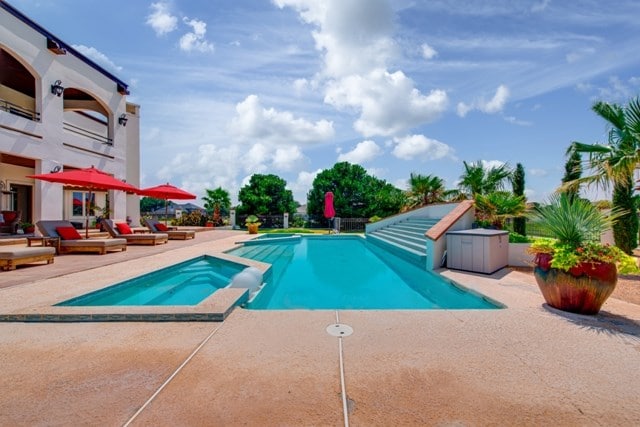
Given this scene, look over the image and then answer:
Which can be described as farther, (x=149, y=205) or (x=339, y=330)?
(x=149, y=205)

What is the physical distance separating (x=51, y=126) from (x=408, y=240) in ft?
50.9

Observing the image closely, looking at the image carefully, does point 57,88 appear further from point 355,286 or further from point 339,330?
point 339,330

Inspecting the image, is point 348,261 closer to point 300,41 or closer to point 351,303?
point 351,303

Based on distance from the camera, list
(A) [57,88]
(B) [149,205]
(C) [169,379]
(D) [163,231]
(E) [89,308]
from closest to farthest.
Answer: (C) [169,379] → (E) [89,308] → (A) [57,88] → (D) [163,231] → (B) [149,205]

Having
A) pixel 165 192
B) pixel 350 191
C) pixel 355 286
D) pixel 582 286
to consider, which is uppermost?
pixel 350 191

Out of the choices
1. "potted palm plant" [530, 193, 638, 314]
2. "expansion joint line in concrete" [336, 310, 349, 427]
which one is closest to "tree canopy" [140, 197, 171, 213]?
"expansion joint line in concrete" [336, 310, 349, 427]

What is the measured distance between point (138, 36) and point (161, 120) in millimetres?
5357

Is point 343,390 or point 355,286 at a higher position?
point 343,390

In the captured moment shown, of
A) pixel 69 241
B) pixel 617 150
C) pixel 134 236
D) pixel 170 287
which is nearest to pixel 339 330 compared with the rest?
pixel 170 287

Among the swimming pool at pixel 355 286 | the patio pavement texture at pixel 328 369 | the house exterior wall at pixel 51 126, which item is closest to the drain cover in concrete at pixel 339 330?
the patio pavement texture at pixel 328 369

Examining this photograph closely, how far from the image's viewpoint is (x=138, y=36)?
371 inches

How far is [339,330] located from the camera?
3.48 meters

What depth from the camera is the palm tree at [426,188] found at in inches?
710

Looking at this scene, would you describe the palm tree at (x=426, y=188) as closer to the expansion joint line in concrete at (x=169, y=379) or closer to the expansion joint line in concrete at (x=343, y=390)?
the expansion joint line in concrete at (x=343, y=390)
